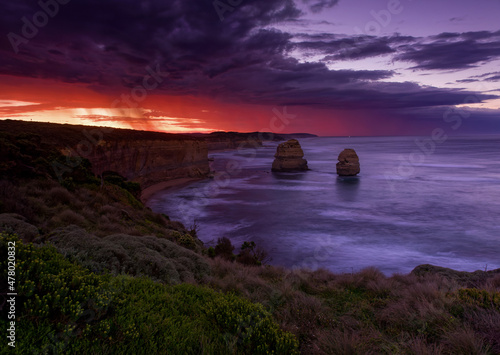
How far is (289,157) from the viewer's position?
65.1m

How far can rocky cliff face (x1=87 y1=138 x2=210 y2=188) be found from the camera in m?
33.0

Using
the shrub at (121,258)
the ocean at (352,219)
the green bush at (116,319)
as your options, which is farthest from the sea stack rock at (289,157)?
the green bush at (116,319)

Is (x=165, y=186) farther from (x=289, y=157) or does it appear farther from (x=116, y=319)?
(x=116, y=319)

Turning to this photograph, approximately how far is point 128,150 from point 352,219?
3111 centimetres

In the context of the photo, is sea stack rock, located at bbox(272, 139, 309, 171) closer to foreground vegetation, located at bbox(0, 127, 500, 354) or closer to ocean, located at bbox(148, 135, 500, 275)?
ocean, located at bbox(148, 135, 500, 275)

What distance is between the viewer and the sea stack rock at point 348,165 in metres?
58.5

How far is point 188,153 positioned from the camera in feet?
180

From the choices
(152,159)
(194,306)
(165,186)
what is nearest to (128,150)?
(152,159)

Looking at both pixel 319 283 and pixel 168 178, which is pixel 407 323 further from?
pixel 168 178

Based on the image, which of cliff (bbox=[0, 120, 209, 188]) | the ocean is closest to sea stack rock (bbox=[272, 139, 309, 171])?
the ocean

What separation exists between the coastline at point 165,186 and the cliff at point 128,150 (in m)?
1.11

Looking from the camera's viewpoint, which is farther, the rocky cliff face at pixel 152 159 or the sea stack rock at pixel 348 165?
the sea stack rock at pixel 348 165

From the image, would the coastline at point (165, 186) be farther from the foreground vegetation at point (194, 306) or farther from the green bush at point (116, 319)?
the green bush at point (116, 319)

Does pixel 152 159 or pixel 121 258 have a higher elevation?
pixel 152 159
